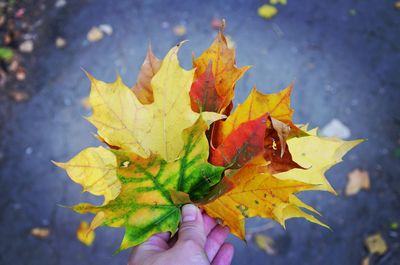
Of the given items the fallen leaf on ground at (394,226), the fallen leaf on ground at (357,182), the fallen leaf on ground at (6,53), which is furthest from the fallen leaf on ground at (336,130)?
the fallen leaf on ground at (6,53)

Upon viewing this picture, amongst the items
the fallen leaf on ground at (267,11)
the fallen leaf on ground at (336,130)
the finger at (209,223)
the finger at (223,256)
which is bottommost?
the fallen leaf on ground at (336,130)

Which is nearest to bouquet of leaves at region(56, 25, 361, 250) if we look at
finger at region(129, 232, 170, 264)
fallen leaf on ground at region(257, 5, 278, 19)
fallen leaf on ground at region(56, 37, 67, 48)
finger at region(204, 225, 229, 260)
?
finger at region(129, 232, 170, 264)

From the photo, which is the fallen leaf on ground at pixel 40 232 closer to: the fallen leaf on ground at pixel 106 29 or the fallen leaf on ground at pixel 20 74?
the fallen leaf on ground at pixel 20 74

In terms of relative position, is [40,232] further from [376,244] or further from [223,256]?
[376,244]

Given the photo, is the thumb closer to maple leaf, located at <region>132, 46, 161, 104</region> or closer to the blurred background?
maple leaf, located at <region>132, 46, 161, 104</region>

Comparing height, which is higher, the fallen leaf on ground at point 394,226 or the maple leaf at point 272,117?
the maple leaf at point 272,117

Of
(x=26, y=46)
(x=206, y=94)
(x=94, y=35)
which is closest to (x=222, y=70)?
(x=206, y=94)

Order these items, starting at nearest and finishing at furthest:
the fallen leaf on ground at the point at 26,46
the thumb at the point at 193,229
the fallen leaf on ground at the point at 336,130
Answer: the thumb at the point at 193,229 < the fallen leaf on ground at the point at 336,130 < the fallen leaf on ground at the point at 26,46

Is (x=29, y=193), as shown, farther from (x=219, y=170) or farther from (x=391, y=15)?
(x=391, y=15)
